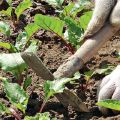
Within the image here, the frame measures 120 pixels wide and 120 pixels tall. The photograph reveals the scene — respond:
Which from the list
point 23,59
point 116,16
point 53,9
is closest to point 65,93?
point 23,59

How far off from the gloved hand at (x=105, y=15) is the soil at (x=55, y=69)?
0.29 meters

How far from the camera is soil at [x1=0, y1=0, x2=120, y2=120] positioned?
2592 millimetres

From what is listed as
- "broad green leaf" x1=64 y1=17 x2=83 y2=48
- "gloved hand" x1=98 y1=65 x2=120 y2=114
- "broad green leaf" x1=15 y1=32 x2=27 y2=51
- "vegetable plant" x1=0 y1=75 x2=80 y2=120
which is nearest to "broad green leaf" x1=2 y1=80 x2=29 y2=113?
"vegetable plant" x1=0 y1=75 x2=80 y2=120

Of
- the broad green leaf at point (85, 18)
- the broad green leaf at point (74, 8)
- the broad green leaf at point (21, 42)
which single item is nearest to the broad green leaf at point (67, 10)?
the broad green leaf at point (74, 8)

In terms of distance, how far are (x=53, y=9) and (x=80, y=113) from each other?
5.71ft

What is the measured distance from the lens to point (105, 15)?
9.05 ft

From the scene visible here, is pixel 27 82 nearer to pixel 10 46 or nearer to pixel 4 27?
pixel 10 46

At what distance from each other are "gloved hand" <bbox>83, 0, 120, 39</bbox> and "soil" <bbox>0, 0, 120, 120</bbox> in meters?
0.29

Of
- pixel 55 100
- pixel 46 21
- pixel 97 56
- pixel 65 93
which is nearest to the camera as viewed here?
pixel 65 93

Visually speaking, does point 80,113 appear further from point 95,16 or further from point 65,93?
point 95,16

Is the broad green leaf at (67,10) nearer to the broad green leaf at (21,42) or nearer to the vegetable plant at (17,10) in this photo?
the vegetable plant at (17,10)

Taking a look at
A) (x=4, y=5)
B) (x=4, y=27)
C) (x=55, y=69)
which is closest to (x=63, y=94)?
(x=55, y=69)

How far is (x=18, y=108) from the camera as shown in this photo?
2617 millimetres

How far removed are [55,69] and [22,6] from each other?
834 mm
